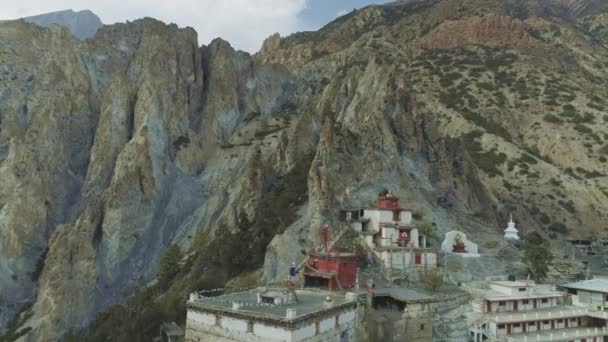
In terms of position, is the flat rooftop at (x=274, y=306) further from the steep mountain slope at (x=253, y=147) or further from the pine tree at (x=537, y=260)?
the pine tree at (x=537, y=260)

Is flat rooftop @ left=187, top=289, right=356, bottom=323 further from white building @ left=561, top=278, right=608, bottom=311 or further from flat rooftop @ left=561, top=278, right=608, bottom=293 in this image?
flat rooftop @ left=561, top=278, right=608, bottom=293

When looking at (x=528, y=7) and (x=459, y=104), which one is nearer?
(x=459, y=104)

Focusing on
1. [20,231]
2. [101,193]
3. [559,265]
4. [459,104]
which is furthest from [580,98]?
[20,231]

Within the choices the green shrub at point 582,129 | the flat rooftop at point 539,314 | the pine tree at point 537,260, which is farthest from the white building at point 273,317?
the green shrub at point 582,129

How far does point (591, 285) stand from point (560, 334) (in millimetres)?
7317

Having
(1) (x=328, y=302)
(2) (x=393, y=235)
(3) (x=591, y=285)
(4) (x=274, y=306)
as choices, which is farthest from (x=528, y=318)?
(4) (x=274, y=306)

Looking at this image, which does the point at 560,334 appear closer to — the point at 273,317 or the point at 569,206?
the point at 273,317

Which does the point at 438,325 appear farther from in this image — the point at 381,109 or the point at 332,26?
the point at 332,26

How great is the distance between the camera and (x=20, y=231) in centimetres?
9056

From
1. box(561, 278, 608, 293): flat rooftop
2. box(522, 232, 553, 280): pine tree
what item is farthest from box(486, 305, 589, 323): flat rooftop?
box(522, 232, 553, 280): pine tree

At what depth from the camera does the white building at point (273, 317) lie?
104 ft

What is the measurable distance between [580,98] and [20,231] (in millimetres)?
98747

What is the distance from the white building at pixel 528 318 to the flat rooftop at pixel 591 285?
91.3 inches

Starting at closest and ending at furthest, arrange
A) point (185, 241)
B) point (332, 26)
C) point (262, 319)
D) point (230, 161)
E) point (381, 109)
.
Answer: point (262, 319)
point (381, 109)
point (185, 241)
point (230, 161)
point (332, 26)
